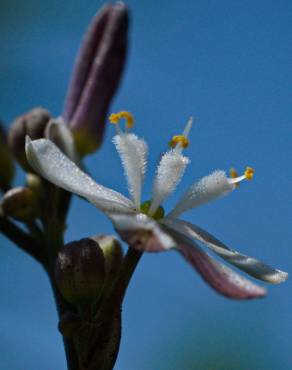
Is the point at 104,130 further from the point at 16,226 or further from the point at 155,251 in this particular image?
the point at 155,251

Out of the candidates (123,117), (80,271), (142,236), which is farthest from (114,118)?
(142,236)

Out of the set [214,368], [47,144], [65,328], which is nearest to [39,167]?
[47,144]

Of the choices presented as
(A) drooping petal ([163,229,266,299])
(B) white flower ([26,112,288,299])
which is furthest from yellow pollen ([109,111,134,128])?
(A) drooping petal ([163,229,266,299])

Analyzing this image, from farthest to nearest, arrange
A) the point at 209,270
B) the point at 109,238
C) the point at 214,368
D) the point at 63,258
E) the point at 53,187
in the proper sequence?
the point at 214,368
the point at 53,187
the point at 109,238
the point at 63,258
the point at 209,270

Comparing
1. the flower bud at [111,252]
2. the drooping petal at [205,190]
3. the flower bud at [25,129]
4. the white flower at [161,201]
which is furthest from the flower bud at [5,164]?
the drooping petal at [205,190]

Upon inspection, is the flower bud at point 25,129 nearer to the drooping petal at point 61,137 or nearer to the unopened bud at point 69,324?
the drooping petal at point 61,137

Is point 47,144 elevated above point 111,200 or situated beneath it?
A: elevated above

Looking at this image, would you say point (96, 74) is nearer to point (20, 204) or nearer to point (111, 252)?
point (20, 204)

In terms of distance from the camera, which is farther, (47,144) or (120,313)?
(47,144)

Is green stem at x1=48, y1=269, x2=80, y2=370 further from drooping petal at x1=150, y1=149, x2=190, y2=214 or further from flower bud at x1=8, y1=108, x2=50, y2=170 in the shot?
flower bud at x1=8, y1=108, x2=50, y2=170
